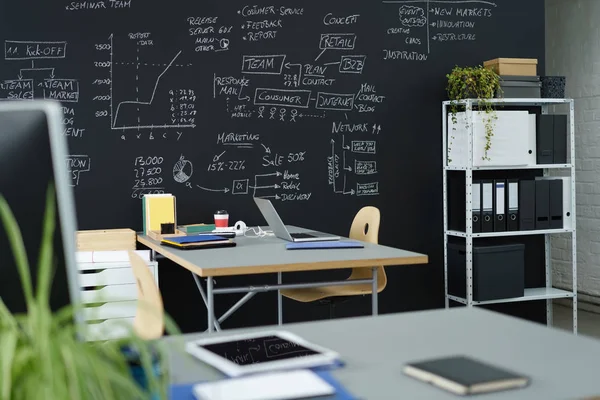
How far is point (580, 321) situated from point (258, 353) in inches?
184

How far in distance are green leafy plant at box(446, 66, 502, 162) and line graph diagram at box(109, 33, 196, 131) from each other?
1.63m

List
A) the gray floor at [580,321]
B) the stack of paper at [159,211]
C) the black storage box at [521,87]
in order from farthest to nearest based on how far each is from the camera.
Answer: the gray floor at [580,321], the black storage box at [521,87], the stack of paper at [159,211]

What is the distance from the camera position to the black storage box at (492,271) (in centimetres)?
481

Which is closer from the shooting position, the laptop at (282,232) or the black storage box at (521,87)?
the laptop at (282,232)

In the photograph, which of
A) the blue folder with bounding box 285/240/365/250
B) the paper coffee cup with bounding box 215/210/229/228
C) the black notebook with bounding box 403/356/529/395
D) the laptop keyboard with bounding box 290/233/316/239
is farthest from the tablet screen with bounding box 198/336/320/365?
the paper coffee cup with bounding box 215/210/229/228

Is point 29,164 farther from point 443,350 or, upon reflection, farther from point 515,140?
point 515,140

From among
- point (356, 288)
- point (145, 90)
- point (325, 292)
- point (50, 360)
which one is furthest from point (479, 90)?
point (50, 360)

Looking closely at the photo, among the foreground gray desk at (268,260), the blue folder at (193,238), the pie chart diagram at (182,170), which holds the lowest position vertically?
the foreground gray desk at (268,260)

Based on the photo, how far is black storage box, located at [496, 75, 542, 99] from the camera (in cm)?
497

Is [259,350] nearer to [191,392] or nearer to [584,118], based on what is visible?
[191,392]

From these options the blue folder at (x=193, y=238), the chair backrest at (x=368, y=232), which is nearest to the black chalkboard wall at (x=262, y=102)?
the chair backrest at (x=368, y=232)

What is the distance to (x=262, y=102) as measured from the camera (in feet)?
15.8

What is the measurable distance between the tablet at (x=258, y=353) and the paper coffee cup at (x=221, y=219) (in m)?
2.82

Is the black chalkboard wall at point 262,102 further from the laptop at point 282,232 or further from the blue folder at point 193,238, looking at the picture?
the blue folder at point 193,238
